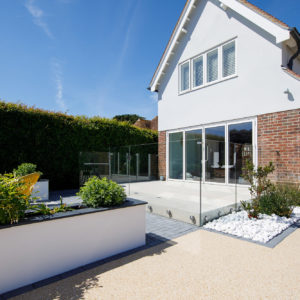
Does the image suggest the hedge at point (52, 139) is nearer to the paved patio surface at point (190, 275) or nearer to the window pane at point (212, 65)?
the window pane at point (212, 65)

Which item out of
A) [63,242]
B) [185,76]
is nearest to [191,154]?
[63,242]

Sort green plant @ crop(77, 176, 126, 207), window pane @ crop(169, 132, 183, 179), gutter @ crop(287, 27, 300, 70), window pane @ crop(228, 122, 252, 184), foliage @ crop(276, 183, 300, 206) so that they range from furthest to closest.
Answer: window pane @ crop(169, 132, 183, 179) < gutter @ crop(287, 27, 300, 70) < window pane @ crop(228, 122, 252, 184) < foliage @ crop(276, 183, 300, 206) < green plant @ crop(77, 176, 126, 207)

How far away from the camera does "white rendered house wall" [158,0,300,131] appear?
676 centimetres

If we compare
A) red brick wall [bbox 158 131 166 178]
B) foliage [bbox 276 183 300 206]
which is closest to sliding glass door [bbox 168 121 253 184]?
red brick wall [bbox 158 131 166 178]

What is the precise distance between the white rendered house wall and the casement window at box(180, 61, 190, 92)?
245mm

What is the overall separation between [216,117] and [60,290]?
7.49 m

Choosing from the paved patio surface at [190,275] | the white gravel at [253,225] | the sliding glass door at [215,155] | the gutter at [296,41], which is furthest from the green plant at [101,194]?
the gutter at [296,41]

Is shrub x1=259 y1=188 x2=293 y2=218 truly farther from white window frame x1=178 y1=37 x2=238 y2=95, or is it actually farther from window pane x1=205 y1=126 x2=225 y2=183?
white window frame x1=178 y1=37 x2=238 y2=95

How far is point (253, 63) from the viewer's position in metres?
7.22

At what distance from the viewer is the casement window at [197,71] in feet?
29.3

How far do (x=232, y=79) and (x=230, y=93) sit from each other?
20.4 inches

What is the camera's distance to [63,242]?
8.59 feet

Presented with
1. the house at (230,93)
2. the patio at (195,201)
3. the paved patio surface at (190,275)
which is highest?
the house at (230,93)

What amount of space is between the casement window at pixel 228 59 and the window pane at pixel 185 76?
177cm
